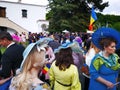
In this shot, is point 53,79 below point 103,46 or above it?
below

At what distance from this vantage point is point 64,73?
600cm

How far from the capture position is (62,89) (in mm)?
6137

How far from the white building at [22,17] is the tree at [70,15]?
2565mm

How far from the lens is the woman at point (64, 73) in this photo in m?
5.98

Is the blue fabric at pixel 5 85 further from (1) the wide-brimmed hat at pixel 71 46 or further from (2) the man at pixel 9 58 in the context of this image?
(1) the wide-brimmed hat at pixel 71 46

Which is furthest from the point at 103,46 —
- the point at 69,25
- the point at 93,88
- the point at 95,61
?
the point at 69,25

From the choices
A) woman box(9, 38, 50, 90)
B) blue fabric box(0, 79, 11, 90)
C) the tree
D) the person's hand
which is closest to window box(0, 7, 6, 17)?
the tree

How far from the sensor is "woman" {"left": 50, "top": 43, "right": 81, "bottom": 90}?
235 inches

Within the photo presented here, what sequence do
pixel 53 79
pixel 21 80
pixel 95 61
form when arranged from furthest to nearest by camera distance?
pixel 53 79 → pixel 95 61 → pixel 21 80

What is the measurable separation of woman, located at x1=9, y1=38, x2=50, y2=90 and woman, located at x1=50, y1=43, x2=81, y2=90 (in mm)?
2136

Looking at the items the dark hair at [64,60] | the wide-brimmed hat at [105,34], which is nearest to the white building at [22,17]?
the dark hair at [64,60]

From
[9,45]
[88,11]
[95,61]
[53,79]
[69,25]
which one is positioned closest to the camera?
[95,61]

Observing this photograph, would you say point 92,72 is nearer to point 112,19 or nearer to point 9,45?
point 9,45

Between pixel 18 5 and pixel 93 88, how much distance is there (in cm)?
5215
